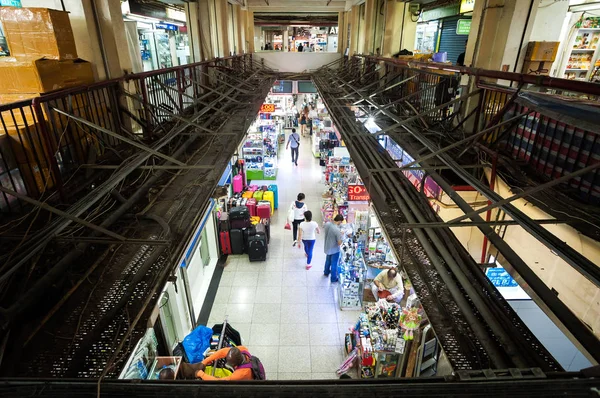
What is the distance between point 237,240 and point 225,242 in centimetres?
30

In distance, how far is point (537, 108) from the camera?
105 inches

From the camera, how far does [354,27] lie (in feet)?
53.8

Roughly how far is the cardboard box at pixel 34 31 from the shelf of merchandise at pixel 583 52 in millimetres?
9430

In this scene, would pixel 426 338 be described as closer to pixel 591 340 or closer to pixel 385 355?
pixel 385 355

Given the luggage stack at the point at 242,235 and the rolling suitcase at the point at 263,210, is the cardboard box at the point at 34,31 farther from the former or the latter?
the rolling suitcase at the point at 263,210

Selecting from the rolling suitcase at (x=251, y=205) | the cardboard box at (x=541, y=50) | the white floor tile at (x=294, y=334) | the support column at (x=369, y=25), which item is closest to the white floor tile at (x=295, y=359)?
the white floor tile at (x=294, y=334)

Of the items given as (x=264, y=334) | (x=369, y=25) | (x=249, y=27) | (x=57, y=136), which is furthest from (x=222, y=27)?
(x=264, y=334)

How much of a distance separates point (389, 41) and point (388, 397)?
1183cm

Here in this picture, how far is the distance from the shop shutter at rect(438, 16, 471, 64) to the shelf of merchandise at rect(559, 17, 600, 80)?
133 inches

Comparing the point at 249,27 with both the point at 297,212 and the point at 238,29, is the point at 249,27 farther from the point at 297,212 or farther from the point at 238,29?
the point at 297,212

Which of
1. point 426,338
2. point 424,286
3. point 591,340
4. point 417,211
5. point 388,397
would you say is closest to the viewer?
point 388,397

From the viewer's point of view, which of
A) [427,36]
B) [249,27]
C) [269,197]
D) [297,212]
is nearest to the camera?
[297,212]

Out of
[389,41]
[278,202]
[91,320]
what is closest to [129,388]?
[91,320]

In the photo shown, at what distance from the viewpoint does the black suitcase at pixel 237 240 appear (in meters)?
8.32
